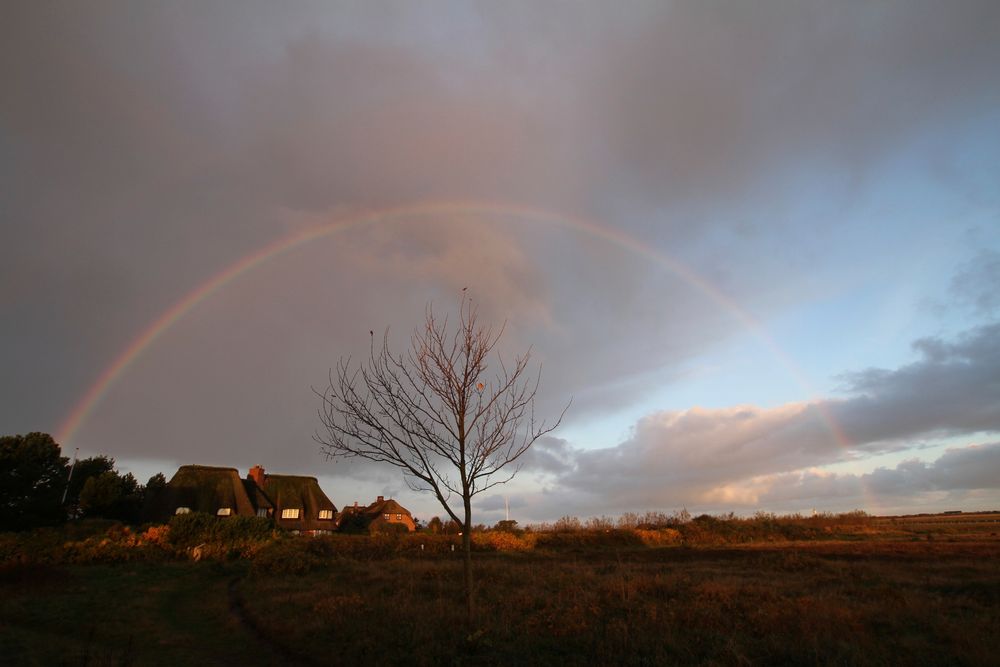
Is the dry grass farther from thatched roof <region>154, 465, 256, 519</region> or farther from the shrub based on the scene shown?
thatched roof <region>154, 465, 256, 519</region>

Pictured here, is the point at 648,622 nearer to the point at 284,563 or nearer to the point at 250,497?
the point at 284,563

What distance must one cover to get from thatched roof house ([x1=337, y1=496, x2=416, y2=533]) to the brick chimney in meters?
10.9

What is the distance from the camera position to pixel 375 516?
263 feet

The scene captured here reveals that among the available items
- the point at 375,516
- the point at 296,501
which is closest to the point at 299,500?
the point at 296,501

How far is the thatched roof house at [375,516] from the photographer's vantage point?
A: 68062 millimetres

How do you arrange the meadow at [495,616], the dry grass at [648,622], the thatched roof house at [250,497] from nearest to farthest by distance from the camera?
the dry grass at [648,622]
the meadow at [495,616]
the thatched roof house at [250,497]

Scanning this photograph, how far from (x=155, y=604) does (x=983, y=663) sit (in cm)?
2144

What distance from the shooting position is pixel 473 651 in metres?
9.41

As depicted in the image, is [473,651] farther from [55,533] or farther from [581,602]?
[55,533]

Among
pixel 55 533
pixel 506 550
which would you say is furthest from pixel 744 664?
pixel 506 550

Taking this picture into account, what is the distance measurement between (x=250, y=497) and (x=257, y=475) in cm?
390

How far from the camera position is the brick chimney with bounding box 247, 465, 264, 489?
6581cm

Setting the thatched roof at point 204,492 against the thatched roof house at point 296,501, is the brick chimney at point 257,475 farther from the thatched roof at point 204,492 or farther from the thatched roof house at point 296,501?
the thatched roof at point 204,492

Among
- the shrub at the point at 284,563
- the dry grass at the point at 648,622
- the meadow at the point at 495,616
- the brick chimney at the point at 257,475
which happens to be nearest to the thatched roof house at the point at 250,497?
the brick chimney at the point at 257,475
